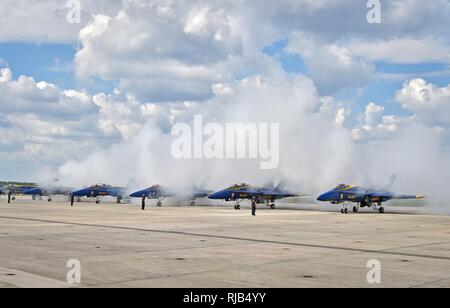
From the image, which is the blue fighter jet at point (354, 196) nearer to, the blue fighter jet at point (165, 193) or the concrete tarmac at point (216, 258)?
the blue fighter jet at point (165, 193)

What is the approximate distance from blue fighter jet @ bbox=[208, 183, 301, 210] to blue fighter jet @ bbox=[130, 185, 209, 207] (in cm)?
985

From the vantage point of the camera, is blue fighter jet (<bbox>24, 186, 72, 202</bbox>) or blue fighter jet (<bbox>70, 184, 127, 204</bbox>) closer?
blue fighter jet (<bbox>70, 184, 127, 204</bbox>)

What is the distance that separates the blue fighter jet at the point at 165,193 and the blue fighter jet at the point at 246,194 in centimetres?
985

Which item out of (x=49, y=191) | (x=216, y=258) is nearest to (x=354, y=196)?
(x=216, y=258)

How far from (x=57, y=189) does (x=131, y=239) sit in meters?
75.4

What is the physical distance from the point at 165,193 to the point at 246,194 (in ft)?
44.7

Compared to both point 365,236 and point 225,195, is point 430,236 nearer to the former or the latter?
point 365,236

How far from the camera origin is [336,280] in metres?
12.5

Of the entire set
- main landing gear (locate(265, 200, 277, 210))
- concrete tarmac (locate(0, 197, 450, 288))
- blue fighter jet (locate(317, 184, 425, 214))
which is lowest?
concrete tarmac (locate(0, 197, 450, 288))

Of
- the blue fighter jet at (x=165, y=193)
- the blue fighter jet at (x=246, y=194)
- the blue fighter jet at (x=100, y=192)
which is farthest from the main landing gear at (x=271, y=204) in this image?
the blue fighter jet at (x=100, y=192)

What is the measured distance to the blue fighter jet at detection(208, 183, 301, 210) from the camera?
60.6m

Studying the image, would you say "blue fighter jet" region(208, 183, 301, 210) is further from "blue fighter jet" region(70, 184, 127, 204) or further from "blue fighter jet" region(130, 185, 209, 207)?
"blue fighter jet" region(70, 184, 127, 204)

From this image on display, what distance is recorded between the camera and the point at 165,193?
2773 inches

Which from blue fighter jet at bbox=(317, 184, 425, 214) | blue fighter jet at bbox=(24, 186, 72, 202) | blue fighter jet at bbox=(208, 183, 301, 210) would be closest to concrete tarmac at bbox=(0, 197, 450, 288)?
blue fighter jet at bbox=(317, 184, 425, 214)
